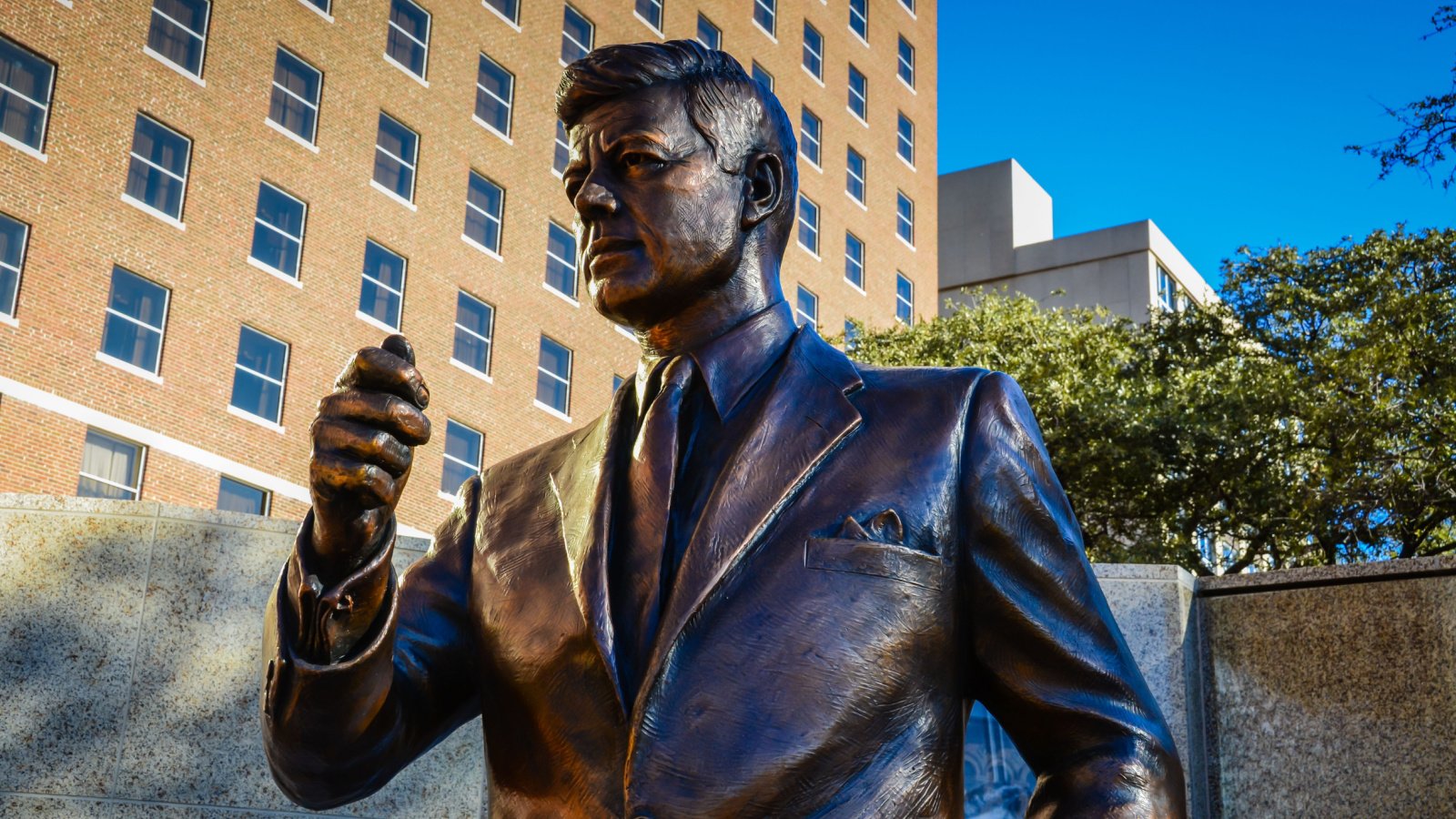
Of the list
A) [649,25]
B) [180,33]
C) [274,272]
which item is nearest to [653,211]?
[274,272]

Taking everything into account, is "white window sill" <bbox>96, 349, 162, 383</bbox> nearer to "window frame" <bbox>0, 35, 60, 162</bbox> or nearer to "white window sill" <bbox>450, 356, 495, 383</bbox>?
"window frame" <bbox>0, 35, 60, 162</bbox>

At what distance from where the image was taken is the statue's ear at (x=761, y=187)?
7.11ft

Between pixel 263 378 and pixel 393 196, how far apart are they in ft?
15.8

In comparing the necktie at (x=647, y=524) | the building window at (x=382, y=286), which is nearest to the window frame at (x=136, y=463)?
the building window at (x=382, y=286)

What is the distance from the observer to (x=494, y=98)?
32406 mm

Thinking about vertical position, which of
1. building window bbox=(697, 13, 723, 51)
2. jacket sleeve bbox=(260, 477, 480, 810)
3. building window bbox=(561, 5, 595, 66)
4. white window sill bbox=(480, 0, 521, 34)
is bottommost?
jacket sleeve bbox=(260, 477, 480, 810)

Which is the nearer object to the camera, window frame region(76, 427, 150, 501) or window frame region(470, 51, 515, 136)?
window frame region(76, 427, 150, 501)

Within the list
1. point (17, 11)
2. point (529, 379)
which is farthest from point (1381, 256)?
point (17, 11)

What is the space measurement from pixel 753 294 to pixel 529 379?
97.6 ft

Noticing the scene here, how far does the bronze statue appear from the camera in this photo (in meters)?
1.76

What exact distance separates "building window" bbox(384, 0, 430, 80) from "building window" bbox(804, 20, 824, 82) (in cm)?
1346

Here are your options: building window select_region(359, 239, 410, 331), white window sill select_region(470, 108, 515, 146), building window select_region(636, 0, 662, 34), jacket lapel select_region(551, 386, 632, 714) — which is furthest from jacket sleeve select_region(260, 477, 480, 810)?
building window select_region(636, 0, 662, 34)

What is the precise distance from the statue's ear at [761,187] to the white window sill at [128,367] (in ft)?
75.4

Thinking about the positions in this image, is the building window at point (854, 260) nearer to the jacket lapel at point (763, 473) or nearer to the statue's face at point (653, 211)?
the statue's face at point (653, 211)
